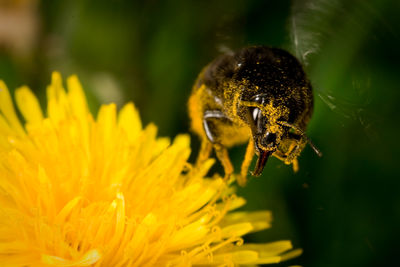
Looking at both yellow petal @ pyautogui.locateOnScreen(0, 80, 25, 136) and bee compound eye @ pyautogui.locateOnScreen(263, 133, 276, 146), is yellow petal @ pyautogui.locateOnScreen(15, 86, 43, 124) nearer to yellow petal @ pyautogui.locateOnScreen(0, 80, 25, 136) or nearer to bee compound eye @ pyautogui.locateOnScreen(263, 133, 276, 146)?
yellow petal @ pyautogui.locateOnScreen(0, 80, 25, 136)

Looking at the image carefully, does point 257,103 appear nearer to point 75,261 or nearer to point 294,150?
point 294,150

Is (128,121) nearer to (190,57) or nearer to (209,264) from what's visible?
(190,57)

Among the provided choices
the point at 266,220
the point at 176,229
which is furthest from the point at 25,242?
the point at 266,220

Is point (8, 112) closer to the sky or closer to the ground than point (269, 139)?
closer to the sky

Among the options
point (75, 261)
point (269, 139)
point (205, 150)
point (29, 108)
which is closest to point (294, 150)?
point (269, 139)

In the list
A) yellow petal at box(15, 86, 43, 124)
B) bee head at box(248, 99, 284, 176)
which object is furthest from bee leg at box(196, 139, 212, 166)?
Answer: yellow petal at box(15, 86, 43, 124)
